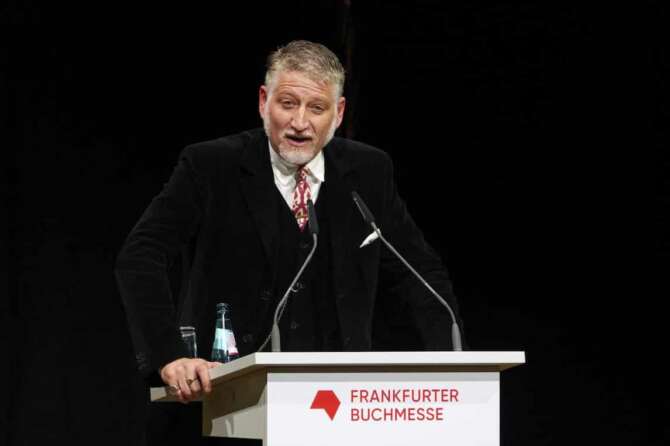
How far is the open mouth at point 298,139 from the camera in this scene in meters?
2.38

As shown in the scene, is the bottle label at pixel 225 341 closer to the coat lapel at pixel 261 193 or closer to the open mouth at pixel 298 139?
the coat lapel at pixel 261 193

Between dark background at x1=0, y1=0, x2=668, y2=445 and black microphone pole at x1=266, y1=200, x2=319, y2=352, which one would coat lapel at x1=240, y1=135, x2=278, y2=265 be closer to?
black microphone pole at x1=266, y1=200, x2=319, y2=352

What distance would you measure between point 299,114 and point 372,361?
80 centimetres

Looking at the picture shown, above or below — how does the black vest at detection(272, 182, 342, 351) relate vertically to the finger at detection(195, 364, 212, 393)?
above

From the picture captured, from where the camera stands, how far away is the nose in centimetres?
236

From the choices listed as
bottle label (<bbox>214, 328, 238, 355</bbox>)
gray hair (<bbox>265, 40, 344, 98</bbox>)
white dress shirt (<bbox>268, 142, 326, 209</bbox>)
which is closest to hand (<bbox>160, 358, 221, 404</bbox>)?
bottle label (<bbox>214, 328, 238, 355</bbox>)

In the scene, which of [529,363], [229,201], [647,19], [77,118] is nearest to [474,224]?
[529,363]

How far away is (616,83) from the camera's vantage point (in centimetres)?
382

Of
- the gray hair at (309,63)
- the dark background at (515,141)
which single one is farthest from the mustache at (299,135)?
the dark background at (515,141)

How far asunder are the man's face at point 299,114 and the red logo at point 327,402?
0.77m

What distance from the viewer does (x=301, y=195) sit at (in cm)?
245

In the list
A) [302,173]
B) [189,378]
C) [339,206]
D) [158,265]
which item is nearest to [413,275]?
[339,206]

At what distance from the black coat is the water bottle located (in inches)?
1.3

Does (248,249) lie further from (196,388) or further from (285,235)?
(196,388)
